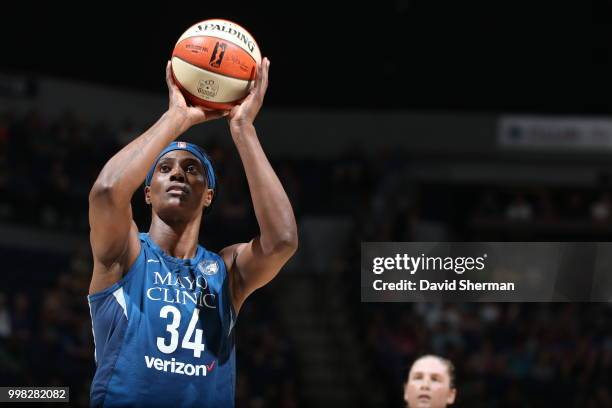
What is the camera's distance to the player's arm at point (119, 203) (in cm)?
326

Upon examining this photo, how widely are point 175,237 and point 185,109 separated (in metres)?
0.51

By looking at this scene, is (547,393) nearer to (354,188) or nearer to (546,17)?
(354,188)

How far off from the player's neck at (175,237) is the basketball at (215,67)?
522 millimetres

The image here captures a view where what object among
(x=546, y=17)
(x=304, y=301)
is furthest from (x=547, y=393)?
(x=546, y=17)

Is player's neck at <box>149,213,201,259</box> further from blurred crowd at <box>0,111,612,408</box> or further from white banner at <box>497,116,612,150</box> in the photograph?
white banner at <box>497,116,612,150</box>

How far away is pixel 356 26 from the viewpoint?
1736 cm

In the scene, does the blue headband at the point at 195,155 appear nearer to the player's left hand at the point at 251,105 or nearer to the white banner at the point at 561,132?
the player's left hand at the point at 251,105

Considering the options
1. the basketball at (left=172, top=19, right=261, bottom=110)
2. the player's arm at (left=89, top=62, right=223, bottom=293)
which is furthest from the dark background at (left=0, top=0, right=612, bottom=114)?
the player's arm at (left=89, top=62, right=223, bottom=293)

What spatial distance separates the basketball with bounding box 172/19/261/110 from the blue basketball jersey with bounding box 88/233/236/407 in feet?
2.30

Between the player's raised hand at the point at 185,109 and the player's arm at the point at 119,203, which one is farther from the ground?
the player's raised hand at the point at 185,109

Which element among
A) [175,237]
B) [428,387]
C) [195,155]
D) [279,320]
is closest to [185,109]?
[195,155]

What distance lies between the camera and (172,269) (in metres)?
3.59

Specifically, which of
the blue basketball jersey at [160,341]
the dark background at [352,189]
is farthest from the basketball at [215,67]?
the dark background at [352,189]

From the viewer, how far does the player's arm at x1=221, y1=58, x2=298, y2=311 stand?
359cm
